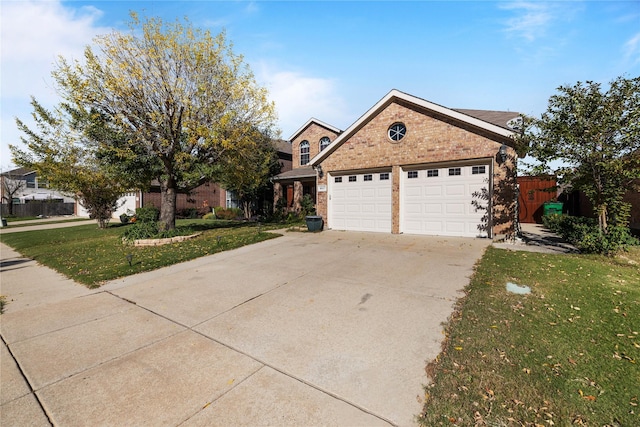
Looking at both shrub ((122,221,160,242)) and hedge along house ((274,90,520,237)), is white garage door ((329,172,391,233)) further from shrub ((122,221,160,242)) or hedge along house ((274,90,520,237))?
shrub ((122,221,160,242))

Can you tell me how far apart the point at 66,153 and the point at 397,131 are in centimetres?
1532

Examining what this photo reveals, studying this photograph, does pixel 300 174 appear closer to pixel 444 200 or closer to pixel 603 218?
pixel 444 200

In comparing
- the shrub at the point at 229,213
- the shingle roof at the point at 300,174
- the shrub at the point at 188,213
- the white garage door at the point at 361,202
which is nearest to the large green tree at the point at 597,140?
the white garage door at the point at 361,202

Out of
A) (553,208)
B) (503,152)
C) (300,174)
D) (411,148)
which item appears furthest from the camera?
→ (300,174)

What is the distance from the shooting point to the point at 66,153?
13.1 metres

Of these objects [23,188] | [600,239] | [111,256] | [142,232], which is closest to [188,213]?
[142,232]

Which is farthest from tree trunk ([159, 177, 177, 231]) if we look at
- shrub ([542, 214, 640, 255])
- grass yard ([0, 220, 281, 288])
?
shrub ([542, 214, 640, 255])

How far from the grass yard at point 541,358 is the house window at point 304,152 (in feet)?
56.6

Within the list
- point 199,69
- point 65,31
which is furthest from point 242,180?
point 65,31

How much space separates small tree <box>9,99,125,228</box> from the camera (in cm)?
1141

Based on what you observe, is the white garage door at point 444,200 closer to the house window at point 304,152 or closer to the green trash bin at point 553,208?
the green trash bin at point 553,208

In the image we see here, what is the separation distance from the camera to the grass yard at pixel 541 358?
2229 millimetres

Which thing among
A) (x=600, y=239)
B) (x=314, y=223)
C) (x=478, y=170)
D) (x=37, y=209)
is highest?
(x=478, y=170)

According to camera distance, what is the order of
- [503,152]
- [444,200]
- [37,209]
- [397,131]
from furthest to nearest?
[37,209] < [397,131] < [444,200] < [503,152]
